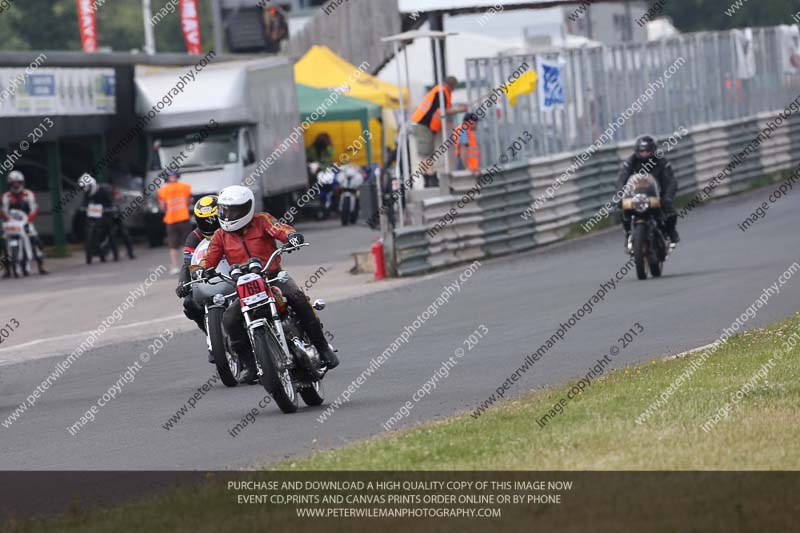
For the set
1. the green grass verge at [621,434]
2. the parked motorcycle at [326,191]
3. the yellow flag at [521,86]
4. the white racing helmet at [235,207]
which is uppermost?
the yellow flag at [521,86]

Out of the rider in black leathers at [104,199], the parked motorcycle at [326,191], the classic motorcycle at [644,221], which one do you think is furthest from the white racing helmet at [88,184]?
the classic motorcycle at [644,221]

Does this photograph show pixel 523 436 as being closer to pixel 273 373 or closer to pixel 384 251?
pixel 273 373

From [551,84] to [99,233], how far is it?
9465mm

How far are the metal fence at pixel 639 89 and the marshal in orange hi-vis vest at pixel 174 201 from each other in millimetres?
5051

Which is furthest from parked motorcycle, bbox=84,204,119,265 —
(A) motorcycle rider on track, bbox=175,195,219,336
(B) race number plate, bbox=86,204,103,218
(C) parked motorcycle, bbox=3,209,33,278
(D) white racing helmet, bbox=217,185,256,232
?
(D) white racing helmet, bbox=217,185,256,232

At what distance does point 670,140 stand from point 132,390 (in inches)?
747

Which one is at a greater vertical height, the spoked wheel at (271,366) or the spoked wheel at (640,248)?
the spoked wheel at (271,366)

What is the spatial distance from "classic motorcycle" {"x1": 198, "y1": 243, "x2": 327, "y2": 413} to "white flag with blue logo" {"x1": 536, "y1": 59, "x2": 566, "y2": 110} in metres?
15.1

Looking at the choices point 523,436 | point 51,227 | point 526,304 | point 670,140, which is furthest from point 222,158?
point 523,436

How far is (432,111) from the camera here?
23766mm

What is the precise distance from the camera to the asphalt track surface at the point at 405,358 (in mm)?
10000

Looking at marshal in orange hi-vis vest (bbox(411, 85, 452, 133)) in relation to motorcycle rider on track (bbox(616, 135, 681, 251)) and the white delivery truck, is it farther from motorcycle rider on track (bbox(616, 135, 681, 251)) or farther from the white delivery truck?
the white delivery truck

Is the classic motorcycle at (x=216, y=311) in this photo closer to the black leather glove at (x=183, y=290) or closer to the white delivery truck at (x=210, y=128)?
the black leather glove at (x=183, y=290)
